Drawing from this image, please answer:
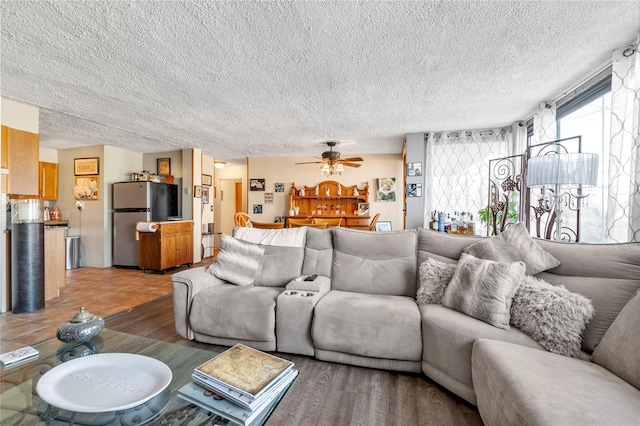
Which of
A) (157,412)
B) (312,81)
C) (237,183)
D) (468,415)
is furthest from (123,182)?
(468,415)

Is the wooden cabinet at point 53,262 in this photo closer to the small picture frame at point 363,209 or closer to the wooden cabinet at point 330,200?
the wooden cabinet at point 330,200

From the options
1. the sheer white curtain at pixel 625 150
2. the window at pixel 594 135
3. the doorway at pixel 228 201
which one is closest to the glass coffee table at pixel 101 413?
the sheer white curtain at pixel 625 150

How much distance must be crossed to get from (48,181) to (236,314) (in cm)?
606

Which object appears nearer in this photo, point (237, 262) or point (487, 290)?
point (487, 290)

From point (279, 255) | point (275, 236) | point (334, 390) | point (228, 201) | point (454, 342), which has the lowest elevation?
point (334, 390)

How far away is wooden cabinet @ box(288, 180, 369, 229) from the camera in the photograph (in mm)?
6480

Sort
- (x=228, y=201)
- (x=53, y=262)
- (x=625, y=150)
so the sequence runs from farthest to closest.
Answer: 1. (x=228, y=201)
2. (x=53, y=262)
3. (x=625, y=150)

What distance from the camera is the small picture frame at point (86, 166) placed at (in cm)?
533

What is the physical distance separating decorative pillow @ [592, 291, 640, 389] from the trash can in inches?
289

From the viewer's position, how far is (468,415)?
58.8 inches

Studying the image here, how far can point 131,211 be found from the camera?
17.4ft

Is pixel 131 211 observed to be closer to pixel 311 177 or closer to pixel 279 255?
pixel 311 177

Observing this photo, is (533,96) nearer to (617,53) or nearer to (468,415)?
(617,53)

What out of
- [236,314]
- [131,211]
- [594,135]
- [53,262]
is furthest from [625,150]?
[131,211]
